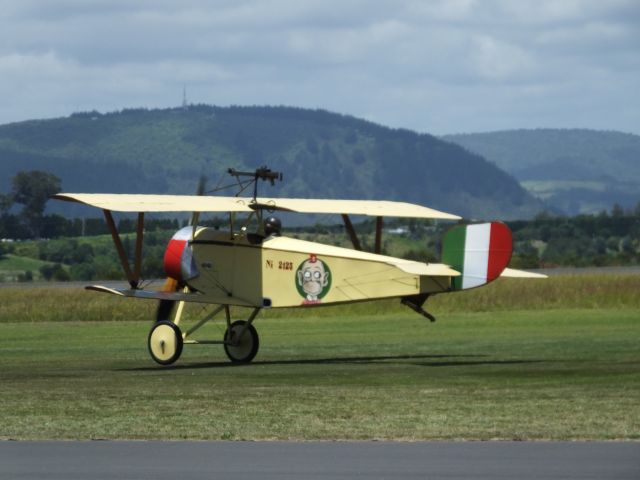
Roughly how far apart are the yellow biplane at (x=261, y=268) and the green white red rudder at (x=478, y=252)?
2cm

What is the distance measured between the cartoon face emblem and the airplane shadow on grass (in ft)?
4.45

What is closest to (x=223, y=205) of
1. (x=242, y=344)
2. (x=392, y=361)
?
(x=242, y=344)

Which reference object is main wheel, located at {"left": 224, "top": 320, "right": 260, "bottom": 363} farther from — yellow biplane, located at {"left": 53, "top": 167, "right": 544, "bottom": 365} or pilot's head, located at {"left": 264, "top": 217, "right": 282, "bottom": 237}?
pilot's head, located at {"left": 264, "top": 217, "right": 282, "bottom": 237}

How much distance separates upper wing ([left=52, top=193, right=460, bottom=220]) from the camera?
87.7 feet

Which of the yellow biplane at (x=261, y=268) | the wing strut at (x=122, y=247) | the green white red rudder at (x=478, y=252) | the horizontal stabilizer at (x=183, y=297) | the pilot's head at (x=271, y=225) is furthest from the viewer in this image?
the pilot's head at (x=271, y=225)

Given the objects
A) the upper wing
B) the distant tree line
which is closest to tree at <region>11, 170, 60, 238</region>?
the distant tree line

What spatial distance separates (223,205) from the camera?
28.3 metres

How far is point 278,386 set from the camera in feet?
71.4

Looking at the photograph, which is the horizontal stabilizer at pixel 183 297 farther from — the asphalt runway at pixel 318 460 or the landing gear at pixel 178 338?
the asphalt runway at pixel 318 460

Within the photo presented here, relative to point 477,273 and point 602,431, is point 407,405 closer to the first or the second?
point 602,431

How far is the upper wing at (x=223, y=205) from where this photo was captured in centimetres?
2673

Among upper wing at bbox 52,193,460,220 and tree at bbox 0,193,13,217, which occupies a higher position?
tree at bbox 0,193,13,217

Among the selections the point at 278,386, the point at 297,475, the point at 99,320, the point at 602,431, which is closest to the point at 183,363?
the point at 278,386

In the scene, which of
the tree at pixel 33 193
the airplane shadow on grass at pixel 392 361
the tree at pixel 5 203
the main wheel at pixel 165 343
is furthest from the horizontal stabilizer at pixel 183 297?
the tree at pixel 5 203
